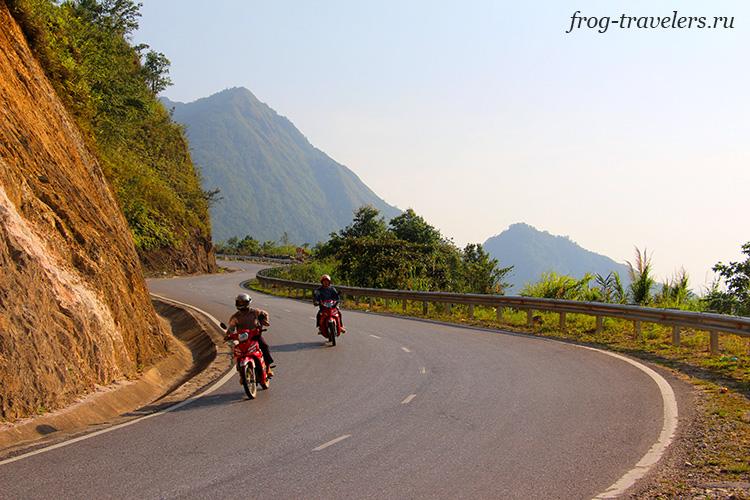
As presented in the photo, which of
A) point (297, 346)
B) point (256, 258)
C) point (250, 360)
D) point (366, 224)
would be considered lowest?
point (297, 346)

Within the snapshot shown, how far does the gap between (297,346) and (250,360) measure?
20.4 ft

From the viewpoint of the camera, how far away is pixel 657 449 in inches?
295

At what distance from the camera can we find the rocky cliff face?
9.54 m

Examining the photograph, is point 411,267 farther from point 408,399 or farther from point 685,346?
point 408,399

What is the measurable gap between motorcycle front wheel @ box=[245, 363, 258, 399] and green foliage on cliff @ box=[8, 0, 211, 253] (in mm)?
13023

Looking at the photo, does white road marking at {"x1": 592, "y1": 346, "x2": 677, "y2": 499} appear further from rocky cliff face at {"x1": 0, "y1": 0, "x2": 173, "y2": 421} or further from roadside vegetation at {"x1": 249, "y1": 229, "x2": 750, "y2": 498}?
rocky cliff face at {"x1": 0, "y1": 0, "x2": 173, "y2": 421}

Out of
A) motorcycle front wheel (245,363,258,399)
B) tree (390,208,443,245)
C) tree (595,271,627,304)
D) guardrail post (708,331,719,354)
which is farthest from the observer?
tree (390,208,443,245)

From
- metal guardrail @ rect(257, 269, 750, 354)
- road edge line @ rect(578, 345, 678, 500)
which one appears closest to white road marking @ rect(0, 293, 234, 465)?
road edge line @ rect(578, 345, 678, 500)

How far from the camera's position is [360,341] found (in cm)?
1819

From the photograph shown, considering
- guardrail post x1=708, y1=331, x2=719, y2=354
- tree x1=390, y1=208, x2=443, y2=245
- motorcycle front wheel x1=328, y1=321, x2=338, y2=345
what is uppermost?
tree x1=390, y1=208, x2=443, y2=245

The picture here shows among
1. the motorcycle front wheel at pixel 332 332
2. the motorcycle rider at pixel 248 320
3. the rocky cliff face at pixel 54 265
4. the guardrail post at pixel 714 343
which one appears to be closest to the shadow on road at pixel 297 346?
the motorcycle front wheel at pixel 332 332

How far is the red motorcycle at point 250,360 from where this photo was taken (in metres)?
11.0

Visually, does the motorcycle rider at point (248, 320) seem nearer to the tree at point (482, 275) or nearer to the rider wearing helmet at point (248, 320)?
the rider wearing helmet at point (248, 320)

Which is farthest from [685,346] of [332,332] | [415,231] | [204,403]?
[415,231]
